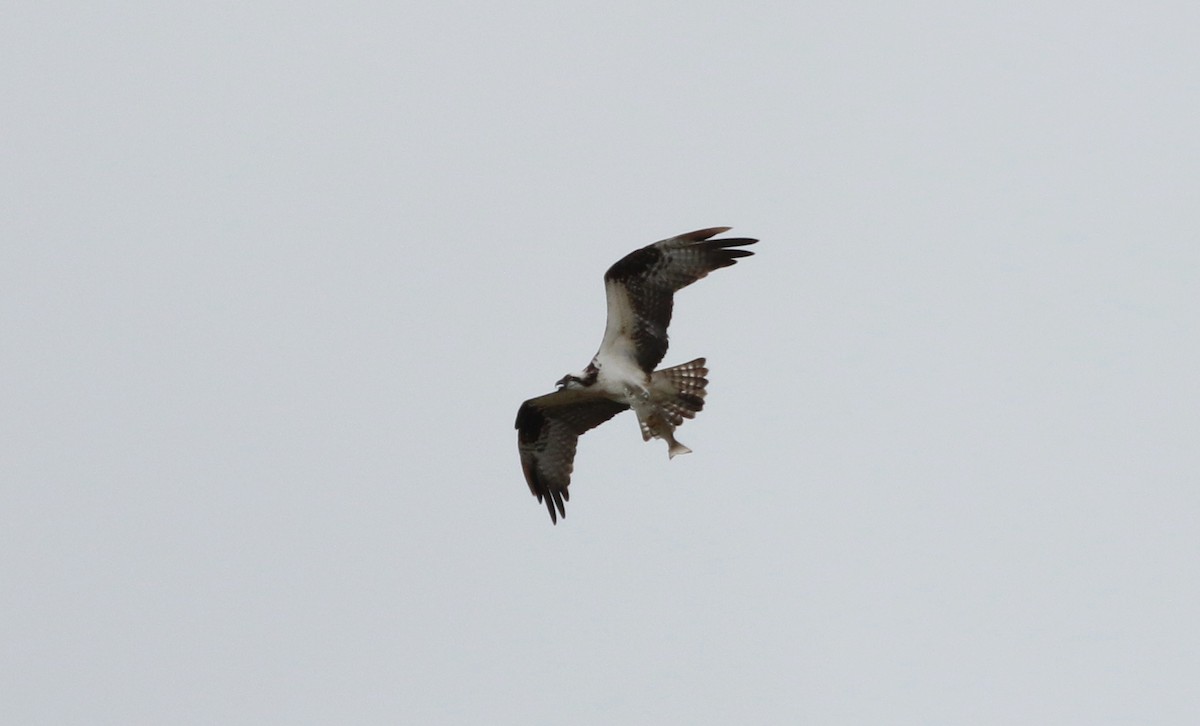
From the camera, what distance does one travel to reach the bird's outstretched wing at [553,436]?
16.1 metres

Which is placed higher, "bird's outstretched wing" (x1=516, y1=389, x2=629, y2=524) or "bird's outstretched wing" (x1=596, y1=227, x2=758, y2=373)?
"bird's outstretched wing" (x1=596, y1=227, x2=758, y2=373)

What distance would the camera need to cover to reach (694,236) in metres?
15.0

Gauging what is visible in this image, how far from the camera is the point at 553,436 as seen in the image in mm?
16406

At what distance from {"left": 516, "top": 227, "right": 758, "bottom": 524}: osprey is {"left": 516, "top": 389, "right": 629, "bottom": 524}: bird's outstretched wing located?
0.02 m

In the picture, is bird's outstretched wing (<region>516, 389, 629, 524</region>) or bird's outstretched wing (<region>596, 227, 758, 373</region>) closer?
bird's outstretched wing (<region>596, 227, 758, 373</region>)

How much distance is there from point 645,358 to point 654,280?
26.0 inches

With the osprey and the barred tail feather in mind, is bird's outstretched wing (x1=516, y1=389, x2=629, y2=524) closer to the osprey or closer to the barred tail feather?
the osprey

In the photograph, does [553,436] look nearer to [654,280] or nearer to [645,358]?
[645,358]

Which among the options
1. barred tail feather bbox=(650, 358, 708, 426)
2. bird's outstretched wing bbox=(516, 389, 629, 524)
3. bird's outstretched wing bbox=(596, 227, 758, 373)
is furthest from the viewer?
bird's outstretched wing bbox=(516, 389, 629, 524)

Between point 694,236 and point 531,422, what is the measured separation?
2328 mm

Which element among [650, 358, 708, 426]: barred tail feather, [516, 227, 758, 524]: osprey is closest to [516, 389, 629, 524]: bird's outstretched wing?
[516, 227, 758, 524]: osprey

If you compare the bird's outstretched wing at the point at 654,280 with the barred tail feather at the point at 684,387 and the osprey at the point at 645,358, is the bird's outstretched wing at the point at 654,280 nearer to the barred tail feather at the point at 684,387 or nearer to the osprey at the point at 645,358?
the osprey at the point at 645,358

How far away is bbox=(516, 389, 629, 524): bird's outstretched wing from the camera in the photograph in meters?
16.1

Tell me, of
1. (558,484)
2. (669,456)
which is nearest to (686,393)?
(669,456)
